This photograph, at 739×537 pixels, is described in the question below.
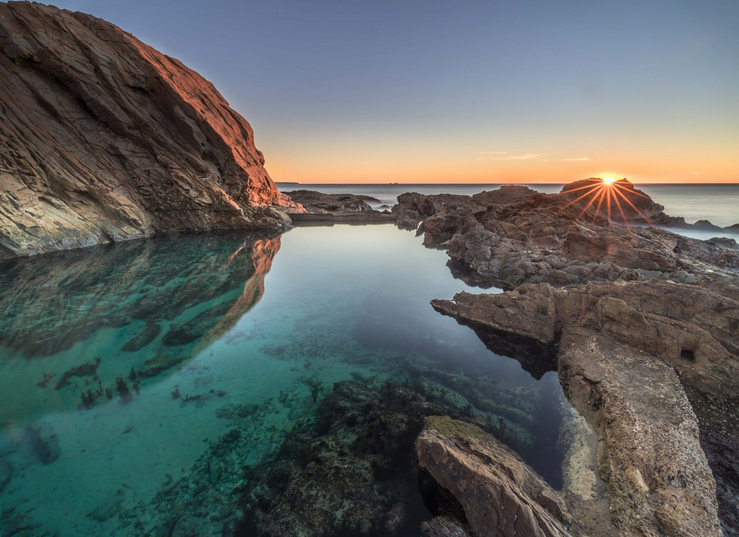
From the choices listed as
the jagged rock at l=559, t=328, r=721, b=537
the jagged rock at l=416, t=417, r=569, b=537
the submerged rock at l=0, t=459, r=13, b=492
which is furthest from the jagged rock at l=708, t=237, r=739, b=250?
the submerged rock at l=0, t=459, r=13, b=492

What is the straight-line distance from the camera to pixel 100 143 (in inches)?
856

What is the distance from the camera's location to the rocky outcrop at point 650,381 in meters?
3.58

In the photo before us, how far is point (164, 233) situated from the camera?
24.5 m

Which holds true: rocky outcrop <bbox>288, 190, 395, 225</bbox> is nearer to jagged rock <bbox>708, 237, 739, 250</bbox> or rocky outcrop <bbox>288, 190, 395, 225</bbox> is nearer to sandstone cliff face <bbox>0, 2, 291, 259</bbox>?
sandstone cliff face <bbox>0, 2, 291, 259</bbox>

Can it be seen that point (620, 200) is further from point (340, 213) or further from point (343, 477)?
point (343, 477)

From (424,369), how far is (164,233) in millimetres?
25580

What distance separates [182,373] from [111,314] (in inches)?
204

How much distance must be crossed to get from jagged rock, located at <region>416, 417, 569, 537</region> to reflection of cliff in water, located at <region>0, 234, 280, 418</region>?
647cm

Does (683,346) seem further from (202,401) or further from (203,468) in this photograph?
(202,401)

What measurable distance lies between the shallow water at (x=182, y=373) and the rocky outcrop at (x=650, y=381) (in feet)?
2.62

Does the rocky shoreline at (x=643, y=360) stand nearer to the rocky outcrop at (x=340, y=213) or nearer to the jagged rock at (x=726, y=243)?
the jagged rock at (x=726, y=243)

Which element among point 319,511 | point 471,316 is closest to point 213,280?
point 471,316

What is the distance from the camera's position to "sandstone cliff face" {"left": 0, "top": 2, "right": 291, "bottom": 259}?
54.4ft

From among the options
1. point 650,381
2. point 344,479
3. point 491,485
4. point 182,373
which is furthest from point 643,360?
point 182,373
